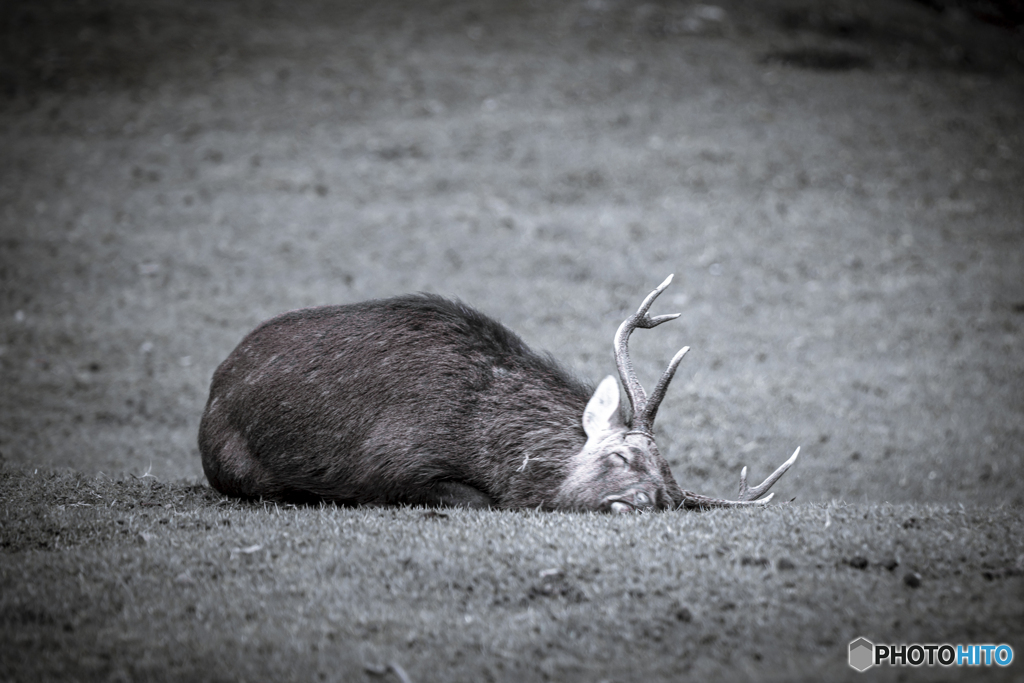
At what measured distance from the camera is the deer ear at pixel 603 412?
265 inches

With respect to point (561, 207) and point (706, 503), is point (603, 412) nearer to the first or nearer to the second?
point (706, 503)

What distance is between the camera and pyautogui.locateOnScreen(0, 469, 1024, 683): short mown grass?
13.5 ft

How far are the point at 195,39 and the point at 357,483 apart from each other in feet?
69.6

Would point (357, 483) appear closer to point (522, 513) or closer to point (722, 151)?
point (522, 513)

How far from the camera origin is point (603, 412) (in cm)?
677

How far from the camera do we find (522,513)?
619 cm

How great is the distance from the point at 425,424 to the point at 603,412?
138 centimetres

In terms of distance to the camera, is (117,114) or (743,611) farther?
(117,114)

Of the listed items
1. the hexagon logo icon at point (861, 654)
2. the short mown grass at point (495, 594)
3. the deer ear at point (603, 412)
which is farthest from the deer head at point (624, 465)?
the hexagon logo icon at point (861, 654)

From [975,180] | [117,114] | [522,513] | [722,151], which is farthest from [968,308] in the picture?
[117,114]

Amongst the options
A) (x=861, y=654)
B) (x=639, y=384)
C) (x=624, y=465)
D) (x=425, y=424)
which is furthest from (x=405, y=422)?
(x=861, y=654)

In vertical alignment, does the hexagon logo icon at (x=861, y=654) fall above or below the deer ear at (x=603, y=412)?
above

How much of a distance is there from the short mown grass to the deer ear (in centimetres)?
99

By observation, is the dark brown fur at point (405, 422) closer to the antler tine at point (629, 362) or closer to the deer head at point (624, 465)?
the deer head at point (624, 465)
